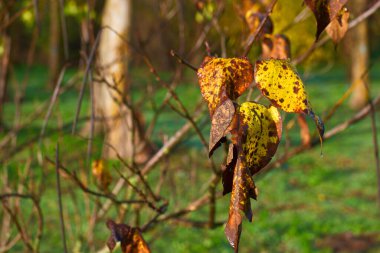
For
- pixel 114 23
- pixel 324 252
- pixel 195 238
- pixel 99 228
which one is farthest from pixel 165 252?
pixel 114 23

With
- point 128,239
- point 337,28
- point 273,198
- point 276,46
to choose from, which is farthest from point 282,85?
point 273,198

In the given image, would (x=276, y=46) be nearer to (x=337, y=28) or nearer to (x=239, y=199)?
(x=337, y=28)

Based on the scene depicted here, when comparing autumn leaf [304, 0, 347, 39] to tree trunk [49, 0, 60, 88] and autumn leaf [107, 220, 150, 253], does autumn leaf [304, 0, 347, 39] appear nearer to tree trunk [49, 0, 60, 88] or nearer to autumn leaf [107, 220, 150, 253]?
autumn leaf [107, 220, 150, 253]

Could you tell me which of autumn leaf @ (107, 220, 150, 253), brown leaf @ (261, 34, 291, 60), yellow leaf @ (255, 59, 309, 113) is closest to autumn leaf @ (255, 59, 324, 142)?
yellow leaf @ (255, 59, 309, 113)

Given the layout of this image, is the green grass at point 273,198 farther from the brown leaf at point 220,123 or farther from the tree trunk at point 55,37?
the brown leaf at point 220,123

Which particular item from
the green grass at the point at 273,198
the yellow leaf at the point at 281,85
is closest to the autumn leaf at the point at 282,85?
the yellow leaf at the point at 281,85

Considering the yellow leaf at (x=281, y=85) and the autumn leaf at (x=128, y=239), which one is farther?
the autumn leaf at (x=128, y=239)
